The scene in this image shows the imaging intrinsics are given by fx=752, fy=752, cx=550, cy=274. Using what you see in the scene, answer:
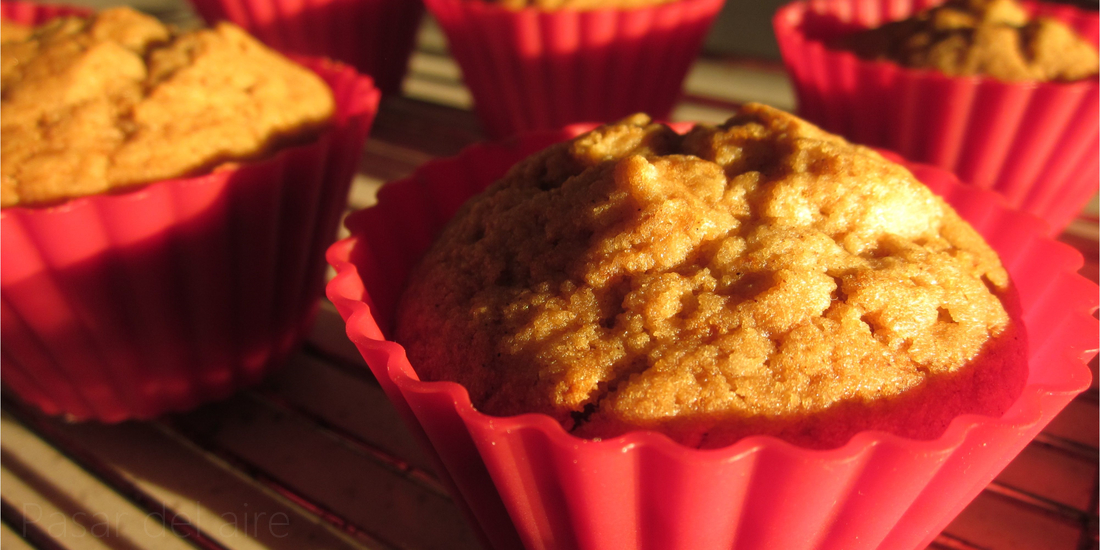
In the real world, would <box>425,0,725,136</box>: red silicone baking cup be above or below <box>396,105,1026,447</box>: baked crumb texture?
below

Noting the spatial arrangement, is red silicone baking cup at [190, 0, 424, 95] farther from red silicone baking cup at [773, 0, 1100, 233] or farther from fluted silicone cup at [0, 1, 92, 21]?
red silicone baking cup at [773, 0, 1100, 233]

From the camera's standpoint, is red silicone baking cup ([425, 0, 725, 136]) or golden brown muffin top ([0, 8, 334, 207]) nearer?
golden brown muffin top ([0, 8, 334, 207])

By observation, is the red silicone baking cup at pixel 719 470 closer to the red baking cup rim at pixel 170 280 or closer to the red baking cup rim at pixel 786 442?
the red baking cup rim at pixel 786 442

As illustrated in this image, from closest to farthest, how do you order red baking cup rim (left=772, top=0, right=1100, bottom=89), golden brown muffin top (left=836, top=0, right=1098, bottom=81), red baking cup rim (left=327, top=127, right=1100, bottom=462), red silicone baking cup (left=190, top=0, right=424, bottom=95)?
red baking cup rim (left=327, top=127, right=1100, bottom=462)
red baking cup rim (left=772, top=0, right=1100, bottom=89)
golden brown muffin top (left=836, top=0, right=1098, bottom=81)
red silicone baking cup (left=190, top=0, right=424, bottom=95)

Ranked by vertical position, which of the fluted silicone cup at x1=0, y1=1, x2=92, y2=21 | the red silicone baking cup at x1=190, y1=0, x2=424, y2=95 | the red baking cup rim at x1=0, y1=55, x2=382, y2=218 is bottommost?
the red silicone baking cup at x1=190, y1=0, x2=424, y2=95

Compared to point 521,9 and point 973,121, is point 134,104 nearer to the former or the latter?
point 521,9

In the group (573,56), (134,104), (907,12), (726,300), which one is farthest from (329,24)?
(726,300)

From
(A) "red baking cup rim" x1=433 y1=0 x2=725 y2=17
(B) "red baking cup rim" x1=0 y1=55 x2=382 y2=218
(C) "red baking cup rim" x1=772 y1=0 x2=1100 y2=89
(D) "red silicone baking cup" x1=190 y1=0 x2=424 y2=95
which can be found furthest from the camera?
(D) "red silicone baking cup" x1=190 y1=0 x2=424 y2=95

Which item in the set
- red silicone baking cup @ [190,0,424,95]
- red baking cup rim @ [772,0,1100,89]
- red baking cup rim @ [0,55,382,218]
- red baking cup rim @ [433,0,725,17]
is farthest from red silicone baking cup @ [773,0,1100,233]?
red silicone baking cup @ [190,0,424,95]
